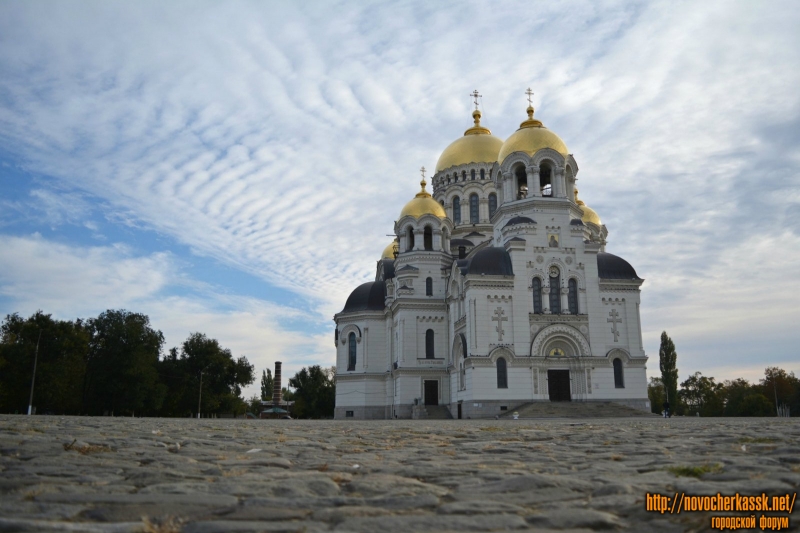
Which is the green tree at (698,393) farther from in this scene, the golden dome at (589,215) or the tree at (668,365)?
the golden dome at (589,215)

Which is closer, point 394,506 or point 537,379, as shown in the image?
point 394,506

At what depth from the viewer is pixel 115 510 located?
3.64 meters

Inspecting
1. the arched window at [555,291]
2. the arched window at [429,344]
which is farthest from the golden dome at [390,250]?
the arched window at [555,291]

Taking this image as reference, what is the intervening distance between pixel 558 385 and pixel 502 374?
3.40 m

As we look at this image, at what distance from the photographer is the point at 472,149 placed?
52.9 meters

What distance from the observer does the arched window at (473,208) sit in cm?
5175

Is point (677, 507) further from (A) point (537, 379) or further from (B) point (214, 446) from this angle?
(A) point (537, 379)

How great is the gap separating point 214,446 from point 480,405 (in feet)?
101

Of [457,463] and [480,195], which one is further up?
[480,195]

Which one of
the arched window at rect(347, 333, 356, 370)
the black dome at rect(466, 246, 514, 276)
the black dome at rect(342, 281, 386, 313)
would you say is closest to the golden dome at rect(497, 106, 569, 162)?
the black dome at rect(466, 246, 514, 276)

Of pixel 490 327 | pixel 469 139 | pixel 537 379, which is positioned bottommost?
pixel 537 379

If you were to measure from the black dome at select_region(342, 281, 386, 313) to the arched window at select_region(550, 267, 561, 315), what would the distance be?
1374cm

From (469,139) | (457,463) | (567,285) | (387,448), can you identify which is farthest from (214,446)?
(469,139)

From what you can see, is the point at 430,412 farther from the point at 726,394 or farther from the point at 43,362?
the point at 726,394
